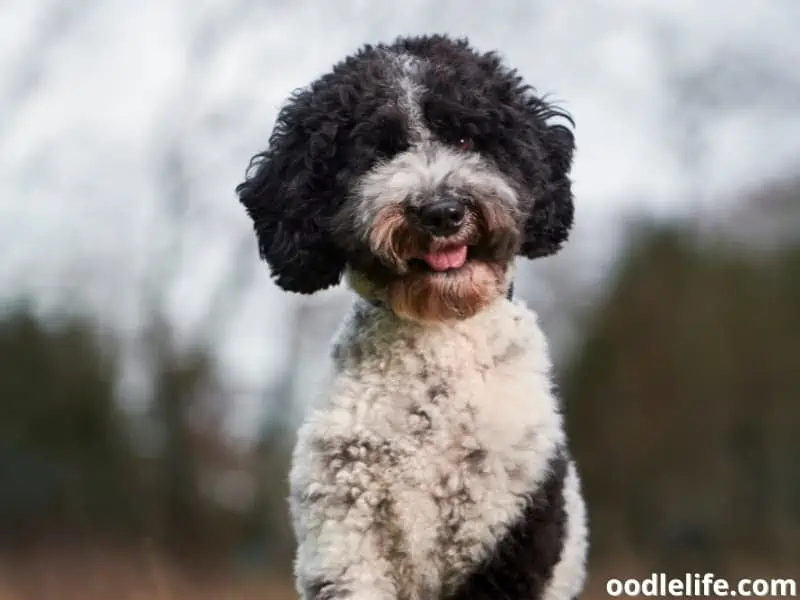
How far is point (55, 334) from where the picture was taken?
3.90m

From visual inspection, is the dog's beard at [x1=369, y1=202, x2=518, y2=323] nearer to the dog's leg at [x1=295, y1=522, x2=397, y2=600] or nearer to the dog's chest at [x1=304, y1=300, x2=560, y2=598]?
the dog's chest at [x1=304, y1=300, x2=560, y2=598]

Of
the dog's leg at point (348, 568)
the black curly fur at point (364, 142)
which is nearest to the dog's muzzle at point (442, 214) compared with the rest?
the black curly fur at point (364, 142)

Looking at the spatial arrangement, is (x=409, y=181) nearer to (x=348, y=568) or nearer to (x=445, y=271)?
(x=445, y=271)

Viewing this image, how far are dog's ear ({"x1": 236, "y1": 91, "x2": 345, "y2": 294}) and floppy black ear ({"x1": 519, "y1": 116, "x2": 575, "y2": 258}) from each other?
0.37 meters

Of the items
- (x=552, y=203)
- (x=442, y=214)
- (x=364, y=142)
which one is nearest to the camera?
(x=442, y=214)

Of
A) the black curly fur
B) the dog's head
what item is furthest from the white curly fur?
the black curly fur


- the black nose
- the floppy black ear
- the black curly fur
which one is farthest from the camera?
the floppy black ear

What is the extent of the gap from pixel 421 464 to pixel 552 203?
571 millimetres

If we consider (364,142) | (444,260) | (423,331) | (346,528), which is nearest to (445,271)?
(444,260)

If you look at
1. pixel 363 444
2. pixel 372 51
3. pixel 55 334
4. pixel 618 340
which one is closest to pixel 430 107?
pixel 372 51

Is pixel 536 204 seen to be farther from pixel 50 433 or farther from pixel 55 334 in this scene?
pixel 50 433

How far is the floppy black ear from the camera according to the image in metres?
1.93

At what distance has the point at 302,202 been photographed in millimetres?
1856

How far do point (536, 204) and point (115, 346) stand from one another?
7.88 ft
